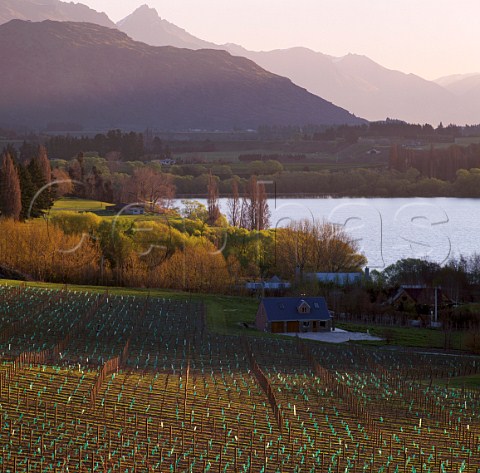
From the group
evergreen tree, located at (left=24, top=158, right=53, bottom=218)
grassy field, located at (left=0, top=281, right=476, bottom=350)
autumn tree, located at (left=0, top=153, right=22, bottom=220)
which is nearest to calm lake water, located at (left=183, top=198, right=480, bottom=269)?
grassy field, located at (left=0, top=281, right=476, bottom=350)

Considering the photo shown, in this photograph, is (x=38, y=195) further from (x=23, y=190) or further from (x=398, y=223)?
(x=398, y=223)

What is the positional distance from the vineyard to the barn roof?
6.94 meters

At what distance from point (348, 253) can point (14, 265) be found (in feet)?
80.6

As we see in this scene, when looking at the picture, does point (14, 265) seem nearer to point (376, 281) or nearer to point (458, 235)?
point (376, 281)

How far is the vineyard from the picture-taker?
19.3 metres

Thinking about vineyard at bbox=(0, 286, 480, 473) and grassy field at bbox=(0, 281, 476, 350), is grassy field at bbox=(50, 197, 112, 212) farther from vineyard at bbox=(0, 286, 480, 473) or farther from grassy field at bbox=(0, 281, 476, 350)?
vineyard at bbox=(0, 286, 480, 473)

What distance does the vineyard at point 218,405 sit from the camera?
760 inches

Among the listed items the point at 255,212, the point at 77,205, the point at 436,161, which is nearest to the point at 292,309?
the point at 255,212

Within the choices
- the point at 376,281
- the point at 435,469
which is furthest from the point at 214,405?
the point at 376,281

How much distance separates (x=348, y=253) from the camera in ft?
244

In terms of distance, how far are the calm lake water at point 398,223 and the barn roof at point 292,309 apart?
83.9 ft

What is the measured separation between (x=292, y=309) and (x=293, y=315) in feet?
1.15

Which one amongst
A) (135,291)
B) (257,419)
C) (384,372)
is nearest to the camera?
(257,419)

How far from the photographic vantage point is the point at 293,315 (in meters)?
48.8
